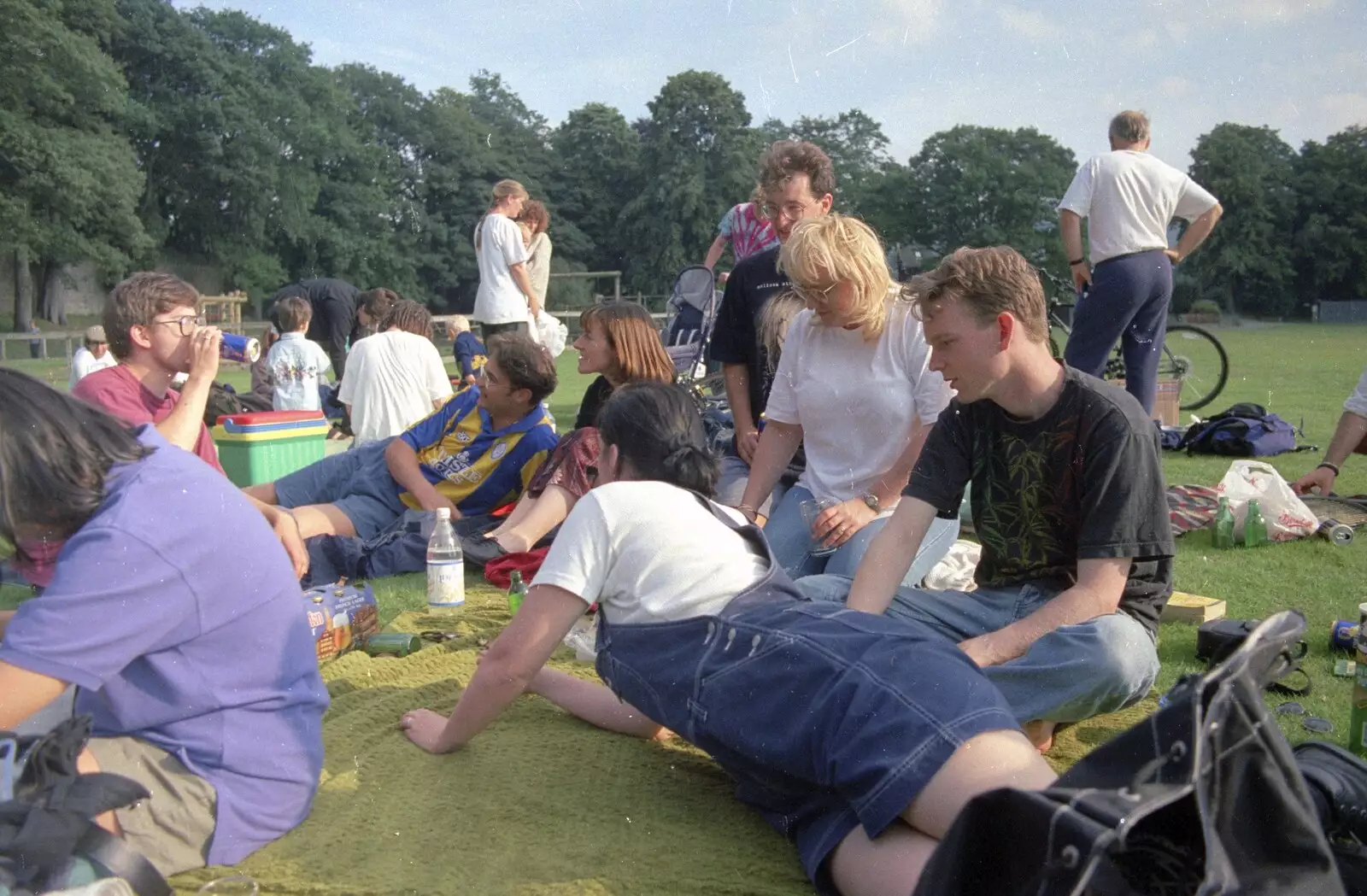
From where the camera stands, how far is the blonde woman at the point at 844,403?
4027 mm

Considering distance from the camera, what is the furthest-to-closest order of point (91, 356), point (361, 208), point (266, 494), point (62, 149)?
point (361, 208), point (62, 149), point (91, 356), point (266, 494)

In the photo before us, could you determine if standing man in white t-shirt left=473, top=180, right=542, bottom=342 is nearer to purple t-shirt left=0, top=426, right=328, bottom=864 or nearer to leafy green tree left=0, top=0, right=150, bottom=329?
purple t-shirt left=0, top=426, right=328, bottom=864

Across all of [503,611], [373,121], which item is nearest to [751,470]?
[503,611]

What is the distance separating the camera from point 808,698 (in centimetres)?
223

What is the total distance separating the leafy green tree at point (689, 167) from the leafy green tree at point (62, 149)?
22.1 meters

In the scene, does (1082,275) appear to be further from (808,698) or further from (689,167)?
(689,167)

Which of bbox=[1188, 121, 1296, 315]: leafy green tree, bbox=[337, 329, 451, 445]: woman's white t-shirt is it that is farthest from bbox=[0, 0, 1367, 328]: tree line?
bbox=[337, 329, 451, 445]: woman's white t-shirt

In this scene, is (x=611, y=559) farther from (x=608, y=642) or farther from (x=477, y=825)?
(x=477, y=825)

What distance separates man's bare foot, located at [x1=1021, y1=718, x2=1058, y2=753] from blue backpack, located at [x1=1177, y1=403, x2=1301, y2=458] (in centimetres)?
587

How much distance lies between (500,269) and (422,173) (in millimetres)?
54096

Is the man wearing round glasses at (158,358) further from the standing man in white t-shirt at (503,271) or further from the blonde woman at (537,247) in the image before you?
the blonde woman at (537,247)

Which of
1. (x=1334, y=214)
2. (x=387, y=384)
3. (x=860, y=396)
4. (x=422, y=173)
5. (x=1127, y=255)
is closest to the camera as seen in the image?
(x=860, y=396)

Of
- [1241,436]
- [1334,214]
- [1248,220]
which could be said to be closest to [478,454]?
[1241,436]

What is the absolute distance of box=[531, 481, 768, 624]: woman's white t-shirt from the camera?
2.47 m
